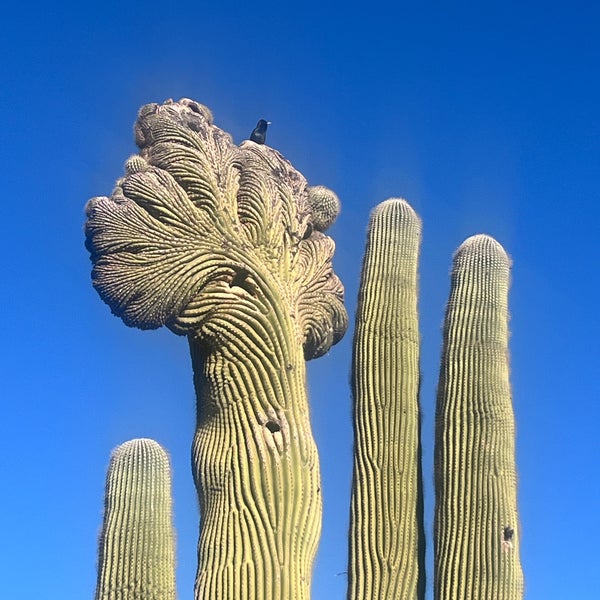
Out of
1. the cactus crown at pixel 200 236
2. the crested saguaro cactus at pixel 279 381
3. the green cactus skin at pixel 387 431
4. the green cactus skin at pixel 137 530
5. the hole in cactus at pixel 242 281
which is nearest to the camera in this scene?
the crested saguaro cactus at pixel 279 381

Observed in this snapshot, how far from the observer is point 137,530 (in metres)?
5.75

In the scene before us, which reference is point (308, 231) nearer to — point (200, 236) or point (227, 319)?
point (200, 236)

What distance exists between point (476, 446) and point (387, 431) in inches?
22.8

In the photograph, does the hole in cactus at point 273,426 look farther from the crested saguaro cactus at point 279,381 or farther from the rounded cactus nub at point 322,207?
the rounded cactus nub at point 322,207

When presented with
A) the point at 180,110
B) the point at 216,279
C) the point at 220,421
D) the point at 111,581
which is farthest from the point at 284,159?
the point at 111,581

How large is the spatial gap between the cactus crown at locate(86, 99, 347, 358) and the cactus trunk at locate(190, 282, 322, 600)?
0.20 m

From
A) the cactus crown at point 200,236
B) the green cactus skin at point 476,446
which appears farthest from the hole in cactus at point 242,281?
the green cactus skin at point 476,446

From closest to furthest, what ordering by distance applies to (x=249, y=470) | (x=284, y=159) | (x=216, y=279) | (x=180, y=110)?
(x=249, y=470) → (x=216, y=279) → (x=180, y=110) → (x=284, y=159)

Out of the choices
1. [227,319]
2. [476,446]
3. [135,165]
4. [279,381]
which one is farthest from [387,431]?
[135,165]

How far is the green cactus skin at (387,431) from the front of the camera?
231 inches

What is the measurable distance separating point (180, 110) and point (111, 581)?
2.93m

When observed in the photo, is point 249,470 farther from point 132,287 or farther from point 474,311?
point 474,311

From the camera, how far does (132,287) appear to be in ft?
17.5

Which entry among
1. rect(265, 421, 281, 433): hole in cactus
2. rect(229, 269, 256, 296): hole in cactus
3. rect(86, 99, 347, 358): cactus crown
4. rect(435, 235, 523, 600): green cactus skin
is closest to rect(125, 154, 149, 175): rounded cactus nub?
rect(86, 99, 347, 358): cactus crown
